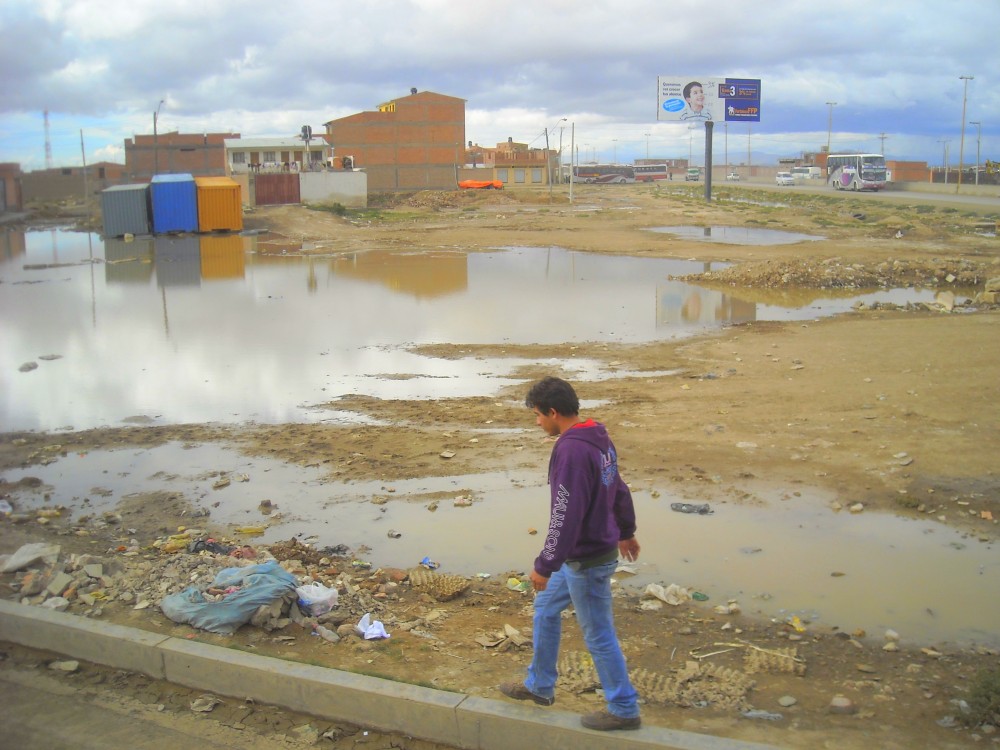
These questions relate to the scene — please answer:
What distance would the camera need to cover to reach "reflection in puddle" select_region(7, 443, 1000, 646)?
5914 mm

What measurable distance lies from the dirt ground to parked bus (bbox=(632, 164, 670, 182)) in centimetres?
10025

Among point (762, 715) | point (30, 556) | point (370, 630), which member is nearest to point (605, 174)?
point (30, 556)

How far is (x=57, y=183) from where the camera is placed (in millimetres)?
85750

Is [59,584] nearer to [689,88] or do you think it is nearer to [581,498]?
[581,498]

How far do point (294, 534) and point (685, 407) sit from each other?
4921 millimetres

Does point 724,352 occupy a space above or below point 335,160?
below

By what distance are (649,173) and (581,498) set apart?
120606 mm

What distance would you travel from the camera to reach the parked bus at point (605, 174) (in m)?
109

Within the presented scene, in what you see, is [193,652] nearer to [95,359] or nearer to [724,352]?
[724,352]

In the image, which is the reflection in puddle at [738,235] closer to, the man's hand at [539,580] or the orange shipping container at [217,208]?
the orange shipping container at [217,208]

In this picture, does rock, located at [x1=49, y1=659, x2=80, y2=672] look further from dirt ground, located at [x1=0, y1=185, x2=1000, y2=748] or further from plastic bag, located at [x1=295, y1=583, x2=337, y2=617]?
plastic bag, located at [x1=295, y1=583, x2=337, y2=617]

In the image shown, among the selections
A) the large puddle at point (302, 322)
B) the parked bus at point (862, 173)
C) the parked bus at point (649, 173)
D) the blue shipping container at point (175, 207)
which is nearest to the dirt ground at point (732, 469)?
the large puddle at point (302, 322)

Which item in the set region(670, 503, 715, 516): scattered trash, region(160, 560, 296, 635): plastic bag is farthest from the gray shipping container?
region(160, 560, 296, 635): plastic bag

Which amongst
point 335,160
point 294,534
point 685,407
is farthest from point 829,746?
point 335,160
